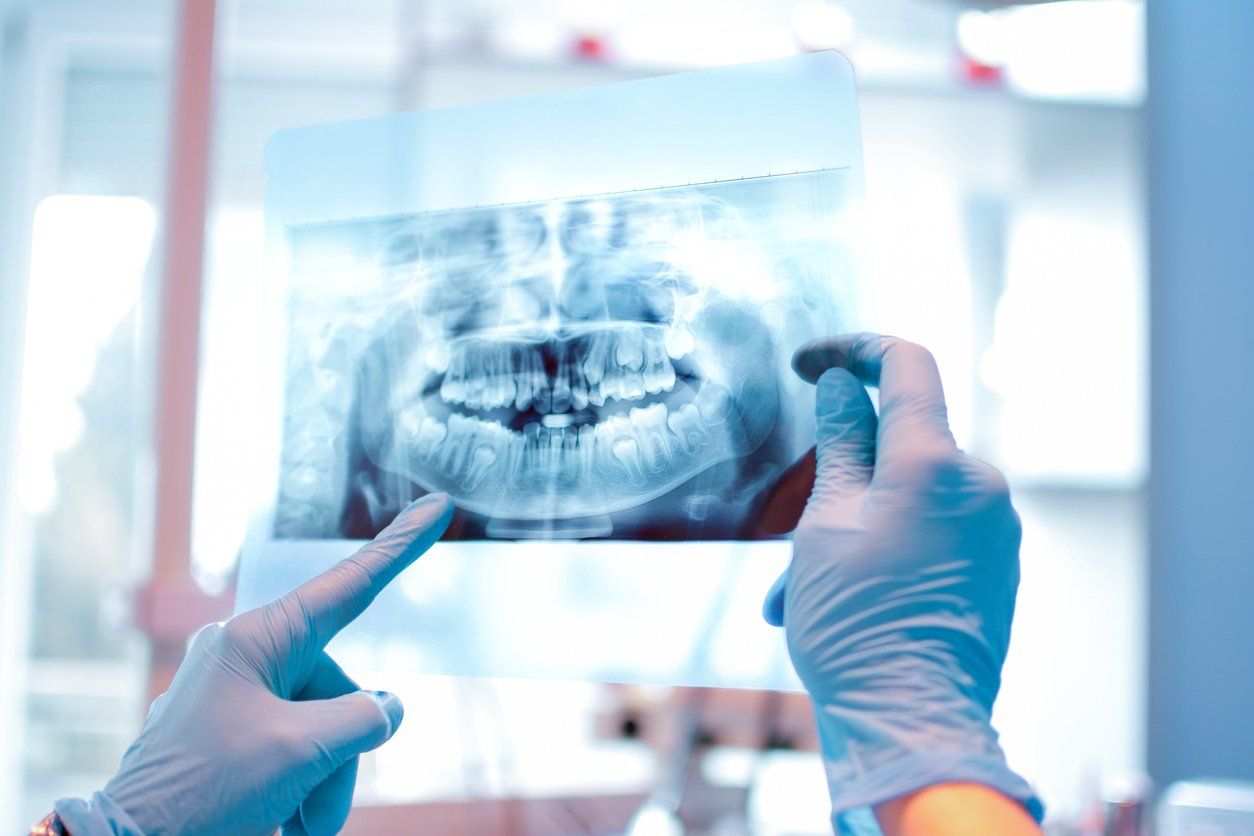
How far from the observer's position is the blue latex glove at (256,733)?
85 cm

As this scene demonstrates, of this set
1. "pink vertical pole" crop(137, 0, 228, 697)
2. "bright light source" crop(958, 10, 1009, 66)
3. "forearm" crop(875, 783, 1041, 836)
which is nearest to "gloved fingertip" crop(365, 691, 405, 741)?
"forearm" crop(875, 783, 1041, 836)

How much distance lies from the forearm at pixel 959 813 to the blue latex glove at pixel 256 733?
48cm

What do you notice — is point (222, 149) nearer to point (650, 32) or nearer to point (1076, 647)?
point (650, 32)

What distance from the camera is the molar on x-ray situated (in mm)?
954

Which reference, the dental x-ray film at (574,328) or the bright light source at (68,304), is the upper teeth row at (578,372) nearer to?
the dental x-ray film at (574,328)

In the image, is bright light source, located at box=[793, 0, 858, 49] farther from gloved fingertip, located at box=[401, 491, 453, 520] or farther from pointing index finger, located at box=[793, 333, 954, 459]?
gloved fingertip, located at box=[401, 491, 453, 520]

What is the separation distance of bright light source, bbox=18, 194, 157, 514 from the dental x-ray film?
4.61ft

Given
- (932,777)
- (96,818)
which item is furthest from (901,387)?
(96,818)

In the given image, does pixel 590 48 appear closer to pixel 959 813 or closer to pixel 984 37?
pixel 984 37

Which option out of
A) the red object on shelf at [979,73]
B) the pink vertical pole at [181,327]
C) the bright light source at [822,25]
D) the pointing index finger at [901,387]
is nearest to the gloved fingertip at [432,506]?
the pointing index finger at [901,387]

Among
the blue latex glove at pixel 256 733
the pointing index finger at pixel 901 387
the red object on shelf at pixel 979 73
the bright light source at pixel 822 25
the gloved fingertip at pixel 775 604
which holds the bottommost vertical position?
the blue latex glove at pixel 256 733

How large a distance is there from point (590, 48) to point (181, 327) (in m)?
1.04

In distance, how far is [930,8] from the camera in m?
2.08

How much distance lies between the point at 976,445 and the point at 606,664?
4.24 feet
